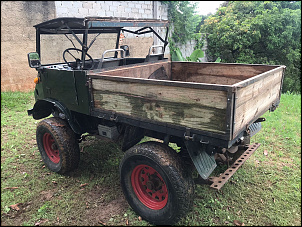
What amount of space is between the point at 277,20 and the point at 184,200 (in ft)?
36.2

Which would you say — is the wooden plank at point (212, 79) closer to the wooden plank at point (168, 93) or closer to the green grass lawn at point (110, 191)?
the green grass lawn at point (110, 191)

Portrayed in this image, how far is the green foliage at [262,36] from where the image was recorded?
11312mm

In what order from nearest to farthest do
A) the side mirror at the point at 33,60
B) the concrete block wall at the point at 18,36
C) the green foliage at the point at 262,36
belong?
the side mirror at the point at 33,60, the concrete block wall at the point at 18,36, the green foliage at the point at 262,36

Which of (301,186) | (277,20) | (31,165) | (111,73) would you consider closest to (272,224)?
(301,186)

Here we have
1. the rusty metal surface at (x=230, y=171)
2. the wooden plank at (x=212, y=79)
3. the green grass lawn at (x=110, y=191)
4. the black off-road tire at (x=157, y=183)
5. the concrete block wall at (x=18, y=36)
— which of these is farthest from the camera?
the concrete block wall at (x=18, y=36)

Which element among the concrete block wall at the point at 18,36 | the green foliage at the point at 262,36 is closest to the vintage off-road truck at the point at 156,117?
the concrete block wall at the point at 18,36

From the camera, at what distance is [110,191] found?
352 cm

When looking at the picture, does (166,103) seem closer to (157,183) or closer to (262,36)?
(157,183)

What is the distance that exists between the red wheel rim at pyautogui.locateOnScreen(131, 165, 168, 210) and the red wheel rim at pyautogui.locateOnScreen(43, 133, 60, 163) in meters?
1.55

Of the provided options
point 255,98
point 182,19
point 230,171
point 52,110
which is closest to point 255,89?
point 255,98

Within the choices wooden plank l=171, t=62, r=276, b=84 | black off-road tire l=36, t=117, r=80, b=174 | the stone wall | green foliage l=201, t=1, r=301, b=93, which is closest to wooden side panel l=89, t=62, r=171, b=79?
wooden plank l=171, t=62, r=276, b=84

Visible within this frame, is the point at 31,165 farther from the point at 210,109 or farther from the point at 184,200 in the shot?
the point at 210,109

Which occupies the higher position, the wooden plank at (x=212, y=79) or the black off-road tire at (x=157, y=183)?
the wooden plank at (x=212, y=79)

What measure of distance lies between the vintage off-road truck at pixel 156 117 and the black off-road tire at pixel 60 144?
0.01 meters
